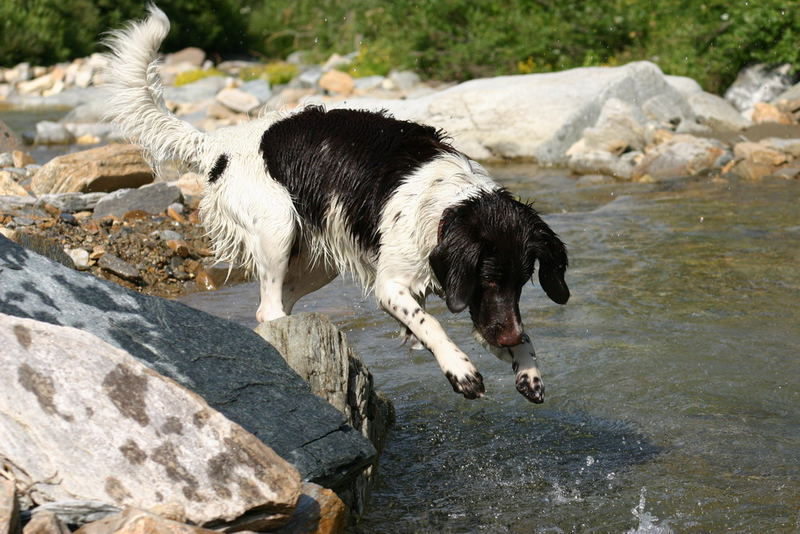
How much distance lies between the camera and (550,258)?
4.45 m

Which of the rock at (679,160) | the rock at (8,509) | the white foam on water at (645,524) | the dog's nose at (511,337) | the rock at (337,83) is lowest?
the rock at (337,83)

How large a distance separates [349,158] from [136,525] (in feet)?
8.25

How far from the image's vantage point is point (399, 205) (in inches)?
183

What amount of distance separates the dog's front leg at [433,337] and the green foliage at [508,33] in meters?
9.46

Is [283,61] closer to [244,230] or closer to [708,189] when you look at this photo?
[708,189]

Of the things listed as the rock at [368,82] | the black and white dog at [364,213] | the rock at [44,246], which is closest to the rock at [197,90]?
the rock at [368,82]

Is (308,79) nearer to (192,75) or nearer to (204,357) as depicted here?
(192,75)

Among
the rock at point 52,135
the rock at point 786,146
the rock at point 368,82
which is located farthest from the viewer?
the rock at point 368,82

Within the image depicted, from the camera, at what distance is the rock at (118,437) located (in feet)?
10.2

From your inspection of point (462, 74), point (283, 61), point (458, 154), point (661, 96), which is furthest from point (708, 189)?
point (283, 61)

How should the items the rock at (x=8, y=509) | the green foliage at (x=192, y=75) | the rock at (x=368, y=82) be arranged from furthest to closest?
the green foliage at (x=192, y=75), the rock at (x=368, y=82), the rock at (x=8, y=509)

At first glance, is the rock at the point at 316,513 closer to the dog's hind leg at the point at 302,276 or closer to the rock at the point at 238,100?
the dog's hind leg at the point at 302,276

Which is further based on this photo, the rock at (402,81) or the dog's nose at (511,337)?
the rock at (402,81)

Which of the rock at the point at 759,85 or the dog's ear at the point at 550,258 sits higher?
the dog's ear at the point at 550,258
